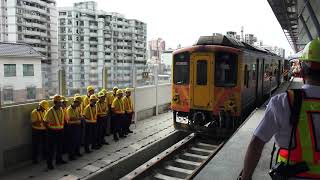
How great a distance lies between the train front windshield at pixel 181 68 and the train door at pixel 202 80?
27cm

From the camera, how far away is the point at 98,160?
936 cm

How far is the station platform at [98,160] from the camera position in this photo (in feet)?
26.7

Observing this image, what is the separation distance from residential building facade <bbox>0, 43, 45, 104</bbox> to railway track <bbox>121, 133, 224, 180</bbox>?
11.2ft

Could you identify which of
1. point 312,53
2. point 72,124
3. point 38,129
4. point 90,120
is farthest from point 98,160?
point 312,53

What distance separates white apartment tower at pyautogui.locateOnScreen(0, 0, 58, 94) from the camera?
7181 cm

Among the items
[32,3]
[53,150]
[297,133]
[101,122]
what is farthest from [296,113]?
[32,3]

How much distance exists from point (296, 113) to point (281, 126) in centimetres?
13

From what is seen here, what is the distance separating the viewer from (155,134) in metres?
12.7

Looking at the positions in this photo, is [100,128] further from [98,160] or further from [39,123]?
[39,123]

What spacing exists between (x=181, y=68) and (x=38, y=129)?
526cm

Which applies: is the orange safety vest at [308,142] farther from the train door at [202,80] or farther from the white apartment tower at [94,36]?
the white apartment tower at [94,36]

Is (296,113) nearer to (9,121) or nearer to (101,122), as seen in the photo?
(9,121)

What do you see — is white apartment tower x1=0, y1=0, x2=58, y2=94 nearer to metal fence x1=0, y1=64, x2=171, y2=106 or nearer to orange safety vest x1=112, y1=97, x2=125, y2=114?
metal fence x1=0, y1=64, x2=171, y2=106

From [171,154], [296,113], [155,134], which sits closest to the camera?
[296,113]
